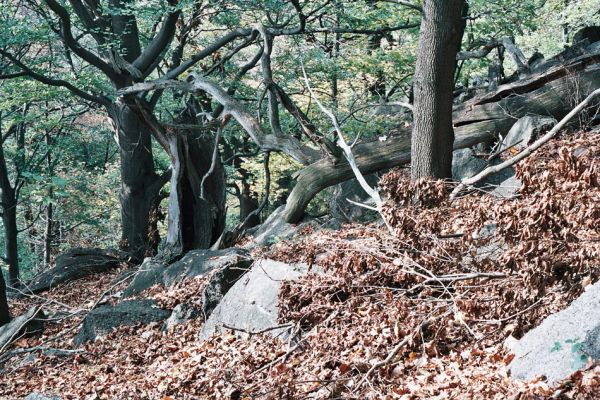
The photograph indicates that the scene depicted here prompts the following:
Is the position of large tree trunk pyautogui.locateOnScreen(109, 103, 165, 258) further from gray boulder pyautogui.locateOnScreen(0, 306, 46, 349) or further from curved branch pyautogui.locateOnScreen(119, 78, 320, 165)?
gray boulder pyautogui.locateOnScreen(0, 306, 46, 349)

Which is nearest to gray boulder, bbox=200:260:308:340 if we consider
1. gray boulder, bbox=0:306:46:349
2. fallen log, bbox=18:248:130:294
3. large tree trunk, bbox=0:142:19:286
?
gray boulder, bbox=0:306:46:349

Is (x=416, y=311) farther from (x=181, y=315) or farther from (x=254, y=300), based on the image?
(x=181, y=315)

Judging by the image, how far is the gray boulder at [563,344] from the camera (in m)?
3.83

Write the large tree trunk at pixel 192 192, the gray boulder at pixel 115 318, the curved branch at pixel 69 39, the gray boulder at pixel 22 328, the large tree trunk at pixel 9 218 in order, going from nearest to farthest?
the gray boulder at pixel 115 318, the gray boulder at pixel 22 328, the curved branch at pixel 69 39, the large tree trunk at pixel 192 192, the large tree trunk at pixel 9 218

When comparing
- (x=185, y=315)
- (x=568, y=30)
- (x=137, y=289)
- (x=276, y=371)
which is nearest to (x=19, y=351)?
(x=185, y=315)

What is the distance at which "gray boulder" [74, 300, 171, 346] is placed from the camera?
8.50 meters

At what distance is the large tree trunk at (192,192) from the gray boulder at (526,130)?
5.66 m

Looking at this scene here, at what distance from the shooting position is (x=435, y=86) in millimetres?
7570

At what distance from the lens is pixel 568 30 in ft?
75.9

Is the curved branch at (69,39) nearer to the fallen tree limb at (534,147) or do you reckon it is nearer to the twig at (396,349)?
the fallen tree limb at (534,147)

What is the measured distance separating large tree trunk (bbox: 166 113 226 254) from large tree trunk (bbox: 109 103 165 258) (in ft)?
7.51

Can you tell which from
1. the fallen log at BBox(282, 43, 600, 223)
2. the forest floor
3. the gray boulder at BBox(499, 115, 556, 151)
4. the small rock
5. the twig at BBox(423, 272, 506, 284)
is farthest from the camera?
the fallen log at BBox(282, 43, 600, 223)

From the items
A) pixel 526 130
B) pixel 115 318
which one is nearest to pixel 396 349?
pixel 115 318

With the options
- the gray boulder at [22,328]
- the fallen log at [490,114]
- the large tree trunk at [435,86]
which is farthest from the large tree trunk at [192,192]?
the large tree trunk at [435,86]
